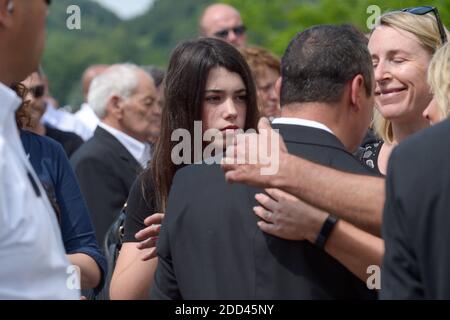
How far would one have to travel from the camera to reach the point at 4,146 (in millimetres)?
2609

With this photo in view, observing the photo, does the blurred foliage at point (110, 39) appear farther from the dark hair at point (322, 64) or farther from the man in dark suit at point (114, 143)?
the dark hair at point (322, 64)

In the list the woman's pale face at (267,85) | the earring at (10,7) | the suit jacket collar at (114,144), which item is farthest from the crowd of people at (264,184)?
the woman's pale face at (267,85)

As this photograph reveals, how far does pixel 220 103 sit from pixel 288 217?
1498mm

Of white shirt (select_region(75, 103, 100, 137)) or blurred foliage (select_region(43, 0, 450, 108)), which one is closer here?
white shirt (select_region(75, 103, 100, 137))

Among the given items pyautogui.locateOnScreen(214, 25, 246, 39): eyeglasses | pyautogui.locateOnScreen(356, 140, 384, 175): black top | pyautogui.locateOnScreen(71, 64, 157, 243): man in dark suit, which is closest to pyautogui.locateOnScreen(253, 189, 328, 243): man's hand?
pyautogui.locateOnScreen(356, 140, 384, 175): black top

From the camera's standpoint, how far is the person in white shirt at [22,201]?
2.62 m

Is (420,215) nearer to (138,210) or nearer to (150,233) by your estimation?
(150,233)

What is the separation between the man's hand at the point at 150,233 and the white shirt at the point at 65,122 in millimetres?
7037

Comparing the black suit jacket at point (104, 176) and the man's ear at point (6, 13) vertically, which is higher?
the man's ear at point (6, 13)

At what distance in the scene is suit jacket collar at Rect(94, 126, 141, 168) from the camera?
762 cm

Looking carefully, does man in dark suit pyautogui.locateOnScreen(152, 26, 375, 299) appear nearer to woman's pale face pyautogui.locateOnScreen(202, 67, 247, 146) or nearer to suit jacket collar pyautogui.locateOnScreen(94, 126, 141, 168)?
woman's pale face pyautogui.locateOnScreen(202, 67, 247, 146)

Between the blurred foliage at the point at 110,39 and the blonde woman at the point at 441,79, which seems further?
the blurred foliage at the point at 110,39

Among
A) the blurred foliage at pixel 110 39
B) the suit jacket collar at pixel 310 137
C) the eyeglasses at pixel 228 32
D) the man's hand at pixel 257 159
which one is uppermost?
the blurred foliage at pixel 110 39
